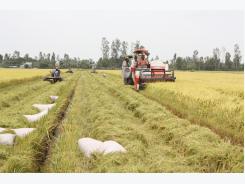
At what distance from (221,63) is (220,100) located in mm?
80897

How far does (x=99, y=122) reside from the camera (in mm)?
9672

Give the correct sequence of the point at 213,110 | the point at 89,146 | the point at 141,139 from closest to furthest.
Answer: the point at 89,146
the point at 141,139
the point at 213,110

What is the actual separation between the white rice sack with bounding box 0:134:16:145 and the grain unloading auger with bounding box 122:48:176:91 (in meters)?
12.6

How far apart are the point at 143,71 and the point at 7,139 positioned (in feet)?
44.4

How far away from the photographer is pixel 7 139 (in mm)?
7402

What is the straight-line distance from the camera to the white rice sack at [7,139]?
7300 millimetres

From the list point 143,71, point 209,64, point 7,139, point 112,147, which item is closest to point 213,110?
point 112,147

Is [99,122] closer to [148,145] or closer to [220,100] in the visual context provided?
[148,145]

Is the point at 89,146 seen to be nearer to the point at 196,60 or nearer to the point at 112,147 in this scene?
the point at 112,147

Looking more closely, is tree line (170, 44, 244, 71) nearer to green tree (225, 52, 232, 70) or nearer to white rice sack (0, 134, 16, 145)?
green tree (225, 52, 232, 70)

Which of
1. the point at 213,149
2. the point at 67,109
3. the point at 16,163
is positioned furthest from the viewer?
the point at 67,109

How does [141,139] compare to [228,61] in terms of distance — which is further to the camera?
[228,61]

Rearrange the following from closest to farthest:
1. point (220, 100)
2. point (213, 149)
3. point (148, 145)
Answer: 1. point (213, 149)
2. point (148, 145)
3. point (220, 100)
